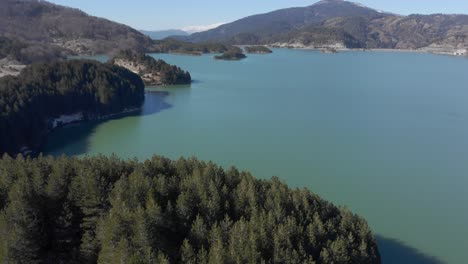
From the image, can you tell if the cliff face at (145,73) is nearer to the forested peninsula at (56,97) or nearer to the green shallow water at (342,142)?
the green shallow water at (342,142)

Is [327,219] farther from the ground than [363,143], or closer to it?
farther from the ground

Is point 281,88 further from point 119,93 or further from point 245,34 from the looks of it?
point 245,34

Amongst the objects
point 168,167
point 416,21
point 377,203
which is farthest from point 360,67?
point 416,21

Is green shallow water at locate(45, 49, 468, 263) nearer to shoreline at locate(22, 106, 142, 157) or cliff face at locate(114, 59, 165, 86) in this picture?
shoreline at locate(22, 106, 142, 157)

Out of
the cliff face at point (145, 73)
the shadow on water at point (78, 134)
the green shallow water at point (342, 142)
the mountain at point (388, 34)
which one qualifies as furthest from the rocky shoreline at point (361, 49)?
the shadow on water at point (78, 134)

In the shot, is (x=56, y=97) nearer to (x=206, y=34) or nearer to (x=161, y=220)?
(x=161, y=220)

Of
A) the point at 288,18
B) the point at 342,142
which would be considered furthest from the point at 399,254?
the point at 288,18
